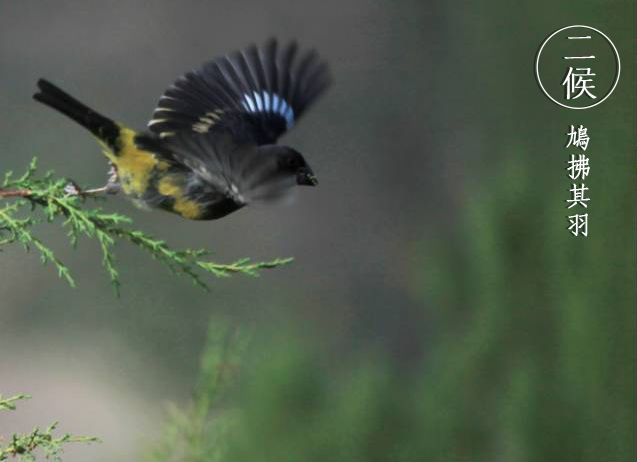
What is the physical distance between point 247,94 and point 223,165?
611 mm

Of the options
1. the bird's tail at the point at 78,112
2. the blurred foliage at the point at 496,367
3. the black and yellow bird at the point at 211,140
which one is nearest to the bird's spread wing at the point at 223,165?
the black and yellow bird at the point at 211,140

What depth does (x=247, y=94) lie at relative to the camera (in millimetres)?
1797

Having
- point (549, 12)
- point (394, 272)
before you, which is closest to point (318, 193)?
point (394, 272)

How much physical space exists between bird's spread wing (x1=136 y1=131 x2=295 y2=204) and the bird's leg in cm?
7

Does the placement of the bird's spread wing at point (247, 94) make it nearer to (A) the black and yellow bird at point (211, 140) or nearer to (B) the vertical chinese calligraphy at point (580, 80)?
(A) the black and yellow bird at point (211, 140)

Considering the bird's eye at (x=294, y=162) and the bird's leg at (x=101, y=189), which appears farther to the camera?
the bird's eye at (x=294, y=162)

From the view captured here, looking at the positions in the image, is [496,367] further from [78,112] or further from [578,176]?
[78,112]

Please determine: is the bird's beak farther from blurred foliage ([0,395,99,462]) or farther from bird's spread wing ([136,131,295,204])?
blurred foliage ([0,395,99,462])

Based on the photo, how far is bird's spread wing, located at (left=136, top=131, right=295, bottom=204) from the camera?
3.74ft

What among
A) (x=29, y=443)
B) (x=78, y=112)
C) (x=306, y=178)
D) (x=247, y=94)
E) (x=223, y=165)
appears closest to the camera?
(x=29, y=443)

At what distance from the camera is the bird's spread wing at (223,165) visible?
1140mm

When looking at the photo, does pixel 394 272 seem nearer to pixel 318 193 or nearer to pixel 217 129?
pixel 318 193

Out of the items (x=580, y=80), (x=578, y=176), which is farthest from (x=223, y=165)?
(x=580, y=80)

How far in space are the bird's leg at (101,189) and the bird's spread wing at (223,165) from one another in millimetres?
68
